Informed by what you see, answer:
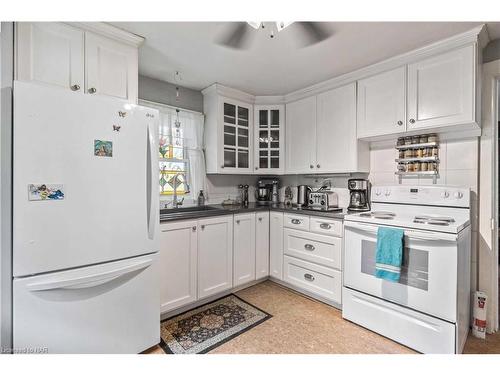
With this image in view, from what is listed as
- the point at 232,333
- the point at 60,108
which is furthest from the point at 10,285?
the point at 232,333

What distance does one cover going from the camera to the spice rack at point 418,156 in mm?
2180

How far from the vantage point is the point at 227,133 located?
2.98m

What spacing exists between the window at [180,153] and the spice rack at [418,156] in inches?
81.7

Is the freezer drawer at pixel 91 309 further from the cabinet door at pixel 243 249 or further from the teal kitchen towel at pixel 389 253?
the teal kitchen towel at pixel 389 253

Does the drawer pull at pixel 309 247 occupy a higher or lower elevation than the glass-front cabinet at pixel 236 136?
lower

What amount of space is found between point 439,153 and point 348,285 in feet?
4.52

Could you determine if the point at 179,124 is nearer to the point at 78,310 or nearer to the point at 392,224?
the point at 78,310

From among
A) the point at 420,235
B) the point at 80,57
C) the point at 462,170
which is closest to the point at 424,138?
the point at 462,170

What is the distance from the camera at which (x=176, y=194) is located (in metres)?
2.79

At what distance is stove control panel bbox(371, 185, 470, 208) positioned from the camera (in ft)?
6.55

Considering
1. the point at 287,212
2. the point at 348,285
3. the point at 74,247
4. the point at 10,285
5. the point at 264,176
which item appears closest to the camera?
the point at 10,285

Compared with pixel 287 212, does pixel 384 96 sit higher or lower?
higher

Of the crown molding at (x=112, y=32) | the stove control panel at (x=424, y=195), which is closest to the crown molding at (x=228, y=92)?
the crown molding at (x=112, y=32)

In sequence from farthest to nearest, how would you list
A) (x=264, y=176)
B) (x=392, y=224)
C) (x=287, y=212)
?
(x=264, y=176), (x=287, y=212), (x=392, y=224)
